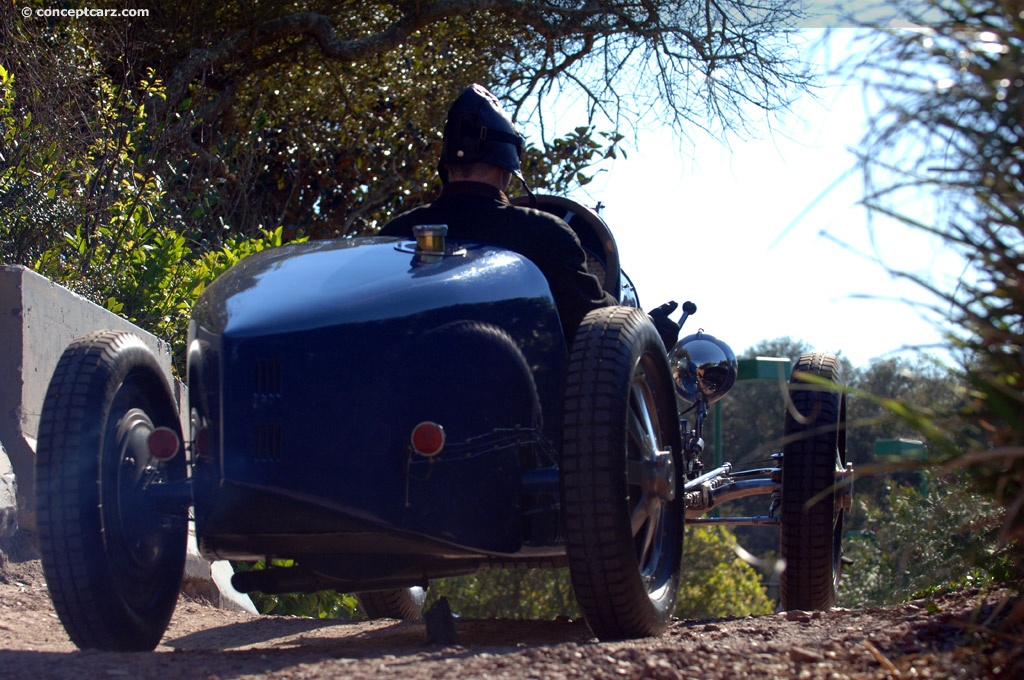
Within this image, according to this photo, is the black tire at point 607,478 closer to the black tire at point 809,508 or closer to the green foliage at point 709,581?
the black tire at point 809,508

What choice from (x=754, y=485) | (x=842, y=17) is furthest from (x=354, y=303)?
(x=754, y=485)

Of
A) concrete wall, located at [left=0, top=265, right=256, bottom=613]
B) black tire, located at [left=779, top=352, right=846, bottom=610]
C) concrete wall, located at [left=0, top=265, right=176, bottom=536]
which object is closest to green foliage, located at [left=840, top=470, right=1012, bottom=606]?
black tire, located at [left=779, top=352, right=846, bottom=610]

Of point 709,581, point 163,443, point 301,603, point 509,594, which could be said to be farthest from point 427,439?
point 709,581

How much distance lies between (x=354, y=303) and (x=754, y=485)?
93.0 inches

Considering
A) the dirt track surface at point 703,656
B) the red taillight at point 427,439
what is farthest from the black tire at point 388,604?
the red taillight at point 427,439

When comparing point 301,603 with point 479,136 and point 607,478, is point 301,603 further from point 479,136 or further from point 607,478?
point 607,478

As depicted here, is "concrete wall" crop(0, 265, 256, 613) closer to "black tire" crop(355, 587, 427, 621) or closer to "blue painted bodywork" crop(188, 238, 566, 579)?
"black tire" crop(355, 587, 427, 621)

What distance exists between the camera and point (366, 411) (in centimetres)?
326

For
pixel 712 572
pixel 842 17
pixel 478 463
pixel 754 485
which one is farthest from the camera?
pixel 712 572

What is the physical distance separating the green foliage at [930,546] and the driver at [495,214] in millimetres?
1244

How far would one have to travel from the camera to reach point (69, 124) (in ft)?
24.6

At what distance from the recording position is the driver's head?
4.32 meters

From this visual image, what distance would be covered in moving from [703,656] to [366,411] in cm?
103

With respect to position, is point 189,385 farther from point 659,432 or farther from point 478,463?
point 659,432
